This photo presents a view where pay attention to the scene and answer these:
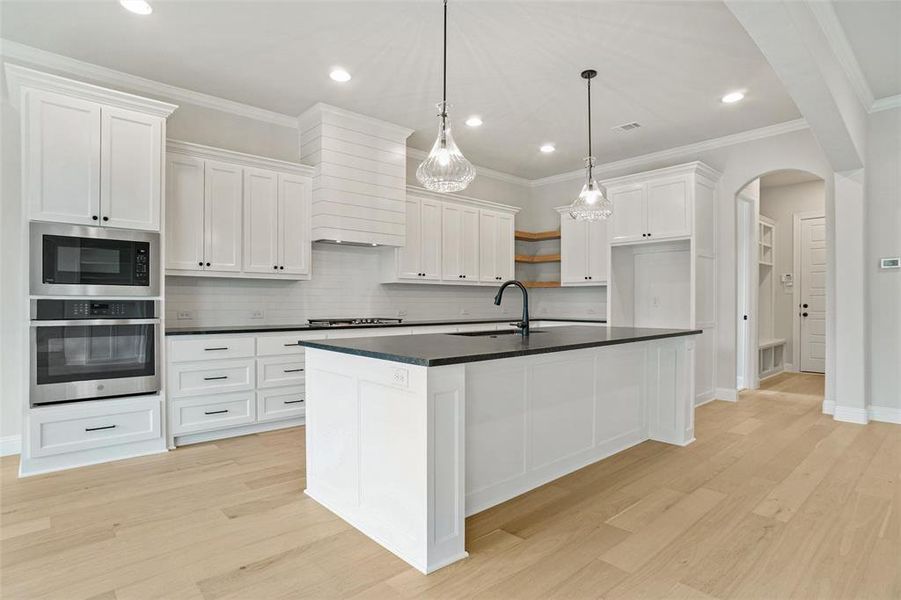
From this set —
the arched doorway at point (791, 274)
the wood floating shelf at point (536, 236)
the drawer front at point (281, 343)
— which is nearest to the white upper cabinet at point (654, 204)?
the wood floating shelf at point (536, 236)

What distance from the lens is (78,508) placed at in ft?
8.84

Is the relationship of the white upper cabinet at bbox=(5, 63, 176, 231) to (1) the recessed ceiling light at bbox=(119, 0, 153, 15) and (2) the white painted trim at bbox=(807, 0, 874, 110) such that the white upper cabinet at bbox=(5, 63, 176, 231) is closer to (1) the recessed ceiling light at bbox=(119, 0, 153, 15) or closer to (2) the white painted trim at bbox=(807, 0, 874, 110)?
(1) the recessed ceiling light at bbox=(119, 0, 153, 15)

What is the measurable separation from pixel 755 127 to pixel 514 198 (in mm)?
3145

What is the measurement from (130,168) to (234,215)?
2.94 feet

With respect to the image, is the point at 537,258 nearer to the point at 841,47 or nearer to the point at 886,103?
the point at 886,103

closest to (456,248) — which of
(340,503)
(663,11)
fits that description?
(663,11)

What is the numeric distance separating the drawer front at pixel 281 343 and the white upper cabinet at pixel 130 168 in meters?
1.19

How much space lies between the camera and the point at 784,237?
7.81 metres

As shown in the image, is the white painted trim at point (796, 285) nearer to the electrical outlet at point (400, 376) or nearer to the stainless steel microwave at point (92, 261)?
→ the electrical outlet at point (400, 376)

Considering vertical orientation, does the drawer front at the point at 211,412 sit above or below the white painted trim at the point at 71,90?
below

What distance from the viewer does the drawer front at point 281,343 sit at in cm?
416

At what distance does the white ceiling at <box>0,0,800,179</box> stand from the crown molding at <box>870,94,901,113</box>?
2.04ft

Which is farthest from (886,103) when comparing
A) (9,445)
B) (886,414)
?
(9,445)

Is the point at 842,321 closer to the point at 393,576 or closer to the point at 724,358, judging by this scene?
the point at 724,358
